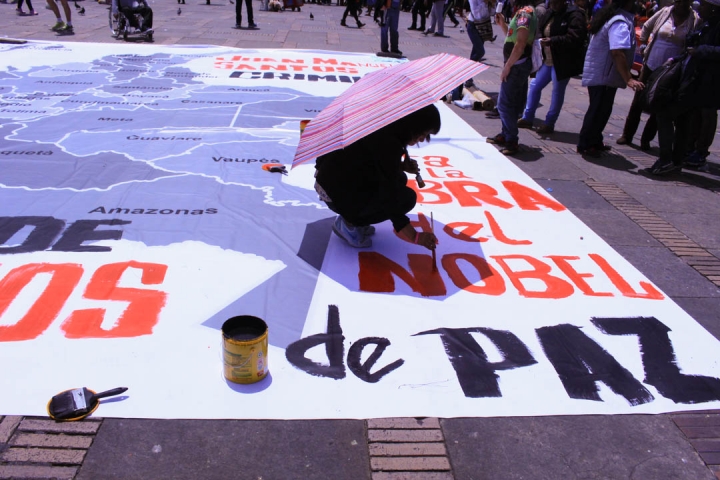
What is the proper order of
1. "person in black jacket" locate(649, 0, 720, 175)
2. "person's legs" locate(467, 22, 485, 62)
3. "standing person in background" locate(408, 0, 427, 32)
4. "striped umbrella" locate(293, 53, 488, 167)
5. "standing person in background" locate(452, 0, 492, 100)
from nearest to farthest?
"striped umbrella" locate(293, 53, 488, 167), "person in black jacket" locate(649, 0, 720, 175), "standing person in background" locate(452, 0, 492, 100), "person's legs" locate(467, 22, 485, 62), "standing person in background" locate(408, 0, 427, 32)

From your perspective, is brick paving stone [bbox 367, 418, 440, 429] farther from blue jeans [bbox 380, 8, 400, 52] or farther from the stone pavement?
blue jeans [bbox 380, 8, 400, 52]

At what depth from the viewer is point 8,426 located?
2.22 metres

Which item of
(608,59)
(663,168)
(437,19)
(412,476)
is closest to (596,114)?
(608,59)

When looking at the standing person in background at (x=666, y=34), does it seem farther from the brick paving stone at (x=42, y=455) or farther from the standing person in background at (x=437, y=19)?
the standing person in background at (x=437, y=19)

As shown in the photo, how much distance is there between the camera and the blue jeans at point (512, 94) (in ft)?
19.5

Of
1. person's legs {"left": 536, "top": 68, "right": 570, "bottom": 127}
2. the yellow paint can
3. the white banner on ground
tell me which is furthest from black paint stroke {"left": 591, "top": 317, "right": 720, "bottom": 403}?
person's legs {"left": 536, "top": 68, "right": 570, "bottom": 127}

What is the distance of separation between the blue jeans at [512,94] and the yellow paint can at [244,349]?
4.41 meters

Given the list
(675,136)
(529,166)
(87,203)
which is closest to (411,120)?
(87,203)

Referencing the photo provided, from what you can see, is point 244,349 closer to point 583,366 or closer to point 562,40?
point 583,366

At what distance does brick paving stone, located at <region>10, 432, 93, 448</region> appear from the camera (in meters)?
2.15

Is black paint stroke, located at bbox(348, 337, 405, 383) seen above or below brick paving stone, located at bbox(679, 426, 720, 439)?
below

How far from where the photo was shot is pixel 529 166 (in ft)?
19.3

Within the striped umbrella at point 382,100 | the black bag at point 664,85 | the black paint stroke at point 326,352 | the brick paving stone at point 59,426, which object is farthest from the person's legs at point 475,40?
the brick paving stone at point 59,426

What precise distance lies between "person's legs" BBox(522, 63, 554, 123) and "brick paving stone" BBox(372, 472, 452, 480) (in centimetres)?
589
